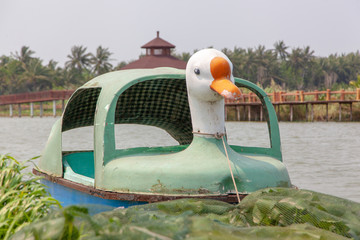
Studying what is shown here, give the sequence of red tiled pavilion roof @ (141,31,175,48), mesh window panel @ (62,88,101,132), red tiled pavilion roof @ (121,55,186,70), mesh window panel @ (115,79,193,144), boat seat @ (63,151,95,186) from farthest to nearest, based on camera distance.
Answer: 1. red tiled pavilion roof @ (141,31,175,48)
2. red tiled pavilion roof @ (121,55,186,70)
3. boat seat @ (63,151,95,186)
4. mesh window panel @ (115,79,193,144)
5. mesh window panel @ (62,88,101,132)

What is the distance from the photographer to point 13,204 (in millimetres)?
3834

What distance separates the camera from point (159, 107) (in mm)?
7957

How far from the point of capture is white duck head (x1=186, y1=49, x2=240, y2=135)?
5.51 m

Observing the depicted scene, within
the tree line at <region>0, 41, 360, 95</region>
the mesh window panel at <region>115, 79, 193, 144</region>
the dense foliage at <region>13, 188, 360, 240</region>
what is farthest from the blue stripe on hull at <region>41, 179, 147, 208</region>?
the tree line at <region>0, 41, 360, 95</region>

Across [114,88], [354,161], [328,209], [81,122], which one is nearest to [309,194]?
[328,209]

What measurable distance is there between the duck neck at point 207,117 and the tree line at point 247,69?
8349 centimetres

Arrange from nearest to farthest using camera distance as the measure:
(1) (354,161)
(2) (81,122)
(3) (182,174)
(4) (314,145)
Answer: (3) (182,174), (2) (81,122), (1) (354,161), (4) (314,145)

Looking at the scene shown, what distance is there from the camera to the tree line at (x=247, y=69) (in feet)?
296

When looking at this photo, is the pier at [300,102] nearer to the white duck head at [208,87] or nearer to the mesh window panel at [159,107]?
the mesh window panel at [159,107]

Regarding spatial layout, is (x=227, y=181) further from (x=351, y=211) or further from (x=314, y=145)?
(x=314, y=145)

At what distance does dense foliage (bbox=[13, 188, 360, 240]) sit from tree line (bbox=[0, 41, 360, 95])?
3376 inches

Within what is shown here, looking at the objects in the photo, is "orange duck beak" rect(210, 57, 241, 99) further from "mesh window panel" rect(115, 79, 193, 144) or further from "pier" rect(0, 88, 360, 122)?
"pier" rect(0, 88, 360, 122)

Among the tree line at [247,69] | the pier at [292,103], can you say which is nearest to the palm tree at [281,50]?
the tree line at [247,69]

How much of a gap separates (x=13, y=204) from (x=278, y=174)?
2882mm
